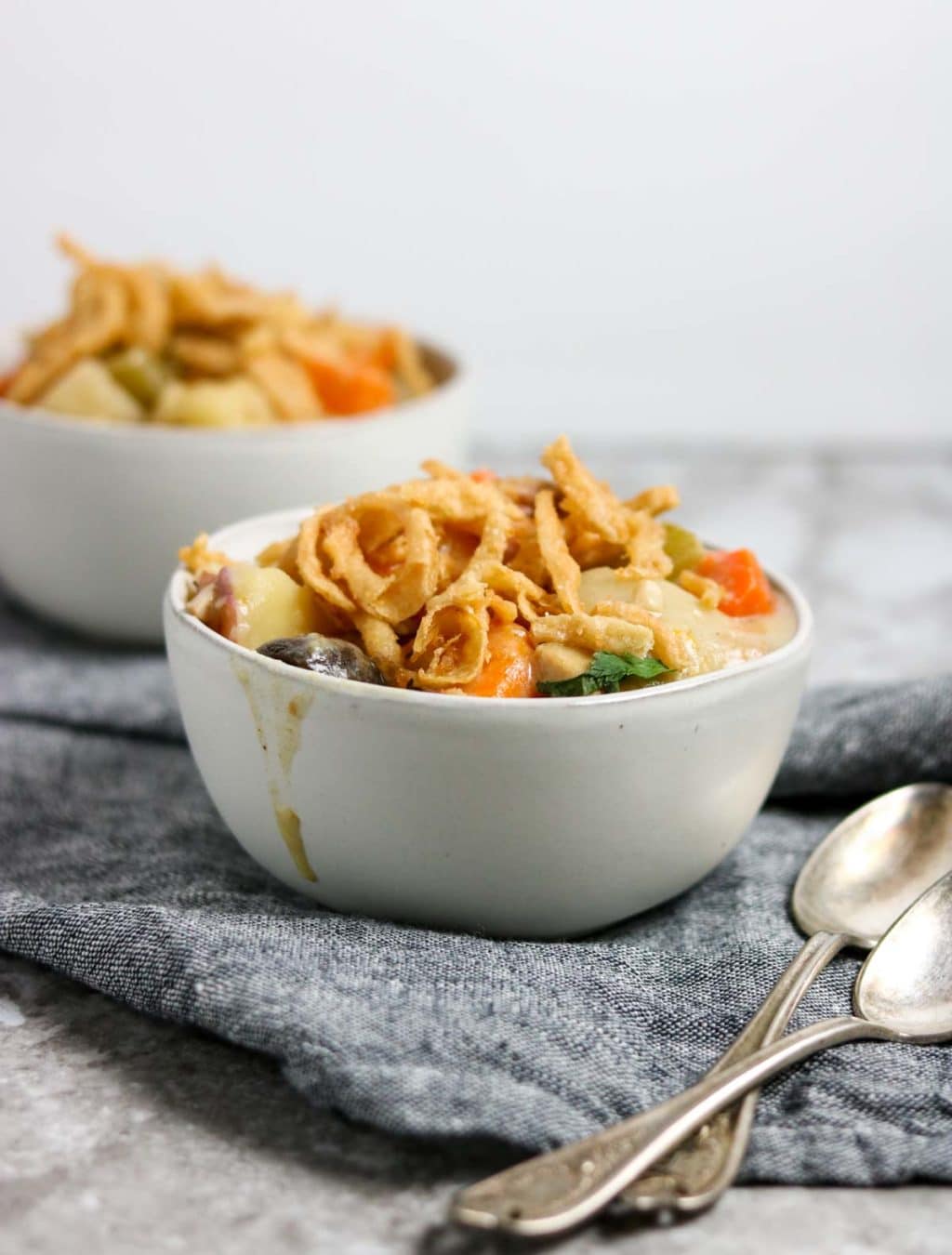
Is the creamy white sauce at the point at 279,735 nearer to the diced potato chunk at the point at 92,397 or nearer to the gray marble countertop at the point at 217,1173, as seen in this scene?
the gray marble countertop at the point at 217,1173

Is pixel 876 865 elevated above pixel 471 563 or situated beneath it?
situated beneath

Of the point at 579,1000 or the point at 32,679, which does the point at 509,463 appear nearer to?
the point at 32,679

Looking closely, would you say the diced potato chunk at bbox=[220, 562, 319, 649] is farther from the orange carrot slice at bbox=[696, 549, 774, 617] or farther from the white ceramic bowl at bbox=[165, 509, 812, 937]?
the orange carrot slice at bbox=[696, 549, 774, 617]

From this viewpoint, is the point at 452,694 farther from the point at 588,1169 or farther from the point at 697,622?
the point at 588,1169

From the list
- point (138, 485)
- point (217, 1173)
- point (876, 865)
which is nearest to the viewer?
point (217, 1173)

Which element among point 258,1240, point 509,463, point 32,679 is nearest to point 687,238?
point 509,463

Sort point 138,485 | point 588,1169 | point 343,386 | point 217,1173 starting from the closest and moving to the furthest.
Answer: point 588,1169 < point 217,1173 < point 138,485 < point 343,386

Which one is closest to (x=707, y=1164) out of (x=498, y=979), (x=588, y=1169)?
(x=588, y=1169)
